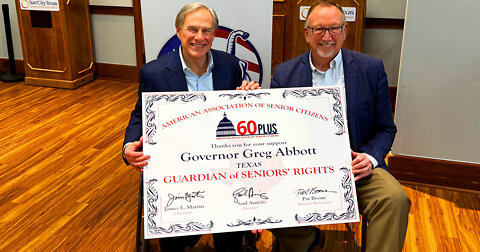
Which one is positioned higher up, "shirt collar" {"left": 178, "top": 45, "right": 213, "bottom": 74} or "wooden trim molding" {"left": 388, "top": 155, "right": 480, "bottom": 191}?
"shirt collar" {"left": 178, "top": 45, "right": 213, "bottom": 74}

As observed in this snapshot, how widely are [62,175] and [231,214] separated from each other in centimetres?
194

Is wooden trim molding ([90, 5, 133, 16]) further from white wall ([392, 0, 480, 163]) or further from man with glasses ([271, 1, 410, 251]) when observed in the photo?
man with glasses ([271, 1, 410, 251])

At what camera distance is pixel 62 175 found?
3.16 m

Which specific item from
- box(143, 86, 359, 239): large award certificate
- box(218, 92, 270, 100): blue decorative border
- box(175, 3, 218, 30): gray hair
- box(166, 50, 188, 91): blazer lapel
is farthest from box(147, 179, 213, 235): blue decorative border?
box(175, 3, 218, 30): gray hair

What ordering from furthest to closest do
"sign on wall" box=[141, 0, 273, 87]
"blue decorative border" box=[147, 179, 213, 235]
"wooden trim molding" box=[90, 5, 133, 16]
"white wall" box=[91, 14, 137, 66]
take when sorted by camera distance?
"white wall" box=[91, 14, 137, 66] → "wooden trim molding" box=[90, 5, 133, 16] → "sign on wall" box=[141, 0, 273, 87] → "blue decorative border" box=[147, 179, 213, 235]

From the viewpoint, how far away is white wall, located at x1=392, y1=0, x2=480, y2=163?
2.71 m

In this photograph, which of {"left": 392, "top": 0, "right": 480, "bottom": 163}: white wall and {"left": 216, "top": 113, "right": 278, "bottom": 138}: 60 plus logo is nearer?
{"left": 216, "top": 113, "right": 278, "bottom": 138}: 60 plus logo

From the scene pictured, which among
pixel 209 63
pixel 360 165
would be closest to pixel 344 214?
pixel 360 165

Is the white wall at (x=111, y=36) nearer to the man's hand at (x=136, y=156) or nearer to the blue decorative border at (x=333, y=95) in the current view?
the man's hand at (x=136, y=156)

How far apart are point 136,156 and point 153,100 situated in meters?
0.22

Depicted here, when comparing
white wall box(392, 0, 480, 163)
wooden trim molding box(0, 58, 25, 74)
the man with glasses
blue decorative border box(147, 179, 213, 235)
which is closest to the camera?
blue decorative border box(147, 179, 213, 235)

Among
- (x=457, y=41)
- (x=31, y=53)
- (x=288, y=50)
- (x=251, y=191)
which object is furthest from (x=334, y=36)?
(x=31, y=53)

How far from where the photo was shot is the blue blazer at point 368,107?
6.51 feet

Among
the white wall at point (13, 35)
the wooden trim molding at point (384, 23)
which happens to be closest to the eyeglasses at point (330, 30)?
the wooden trim molding at point (384, 23)
